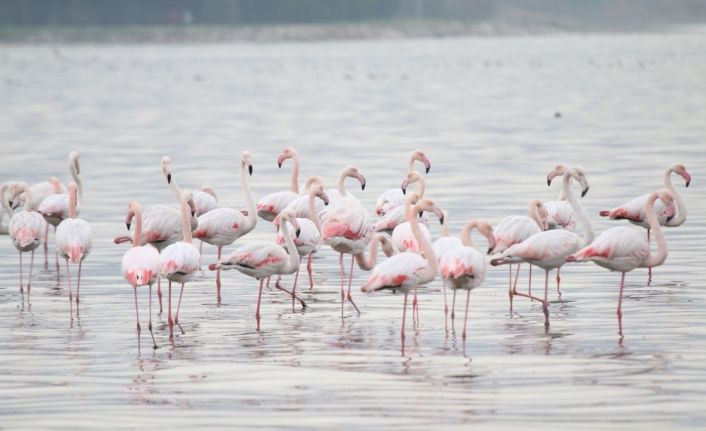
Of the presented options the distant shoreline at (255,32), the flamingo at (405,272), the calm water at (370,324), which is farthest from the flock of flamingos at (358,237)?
the distant shoreline at (255,32)

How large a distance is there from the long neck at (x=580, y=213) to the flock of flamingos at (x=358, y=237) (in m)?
0.01

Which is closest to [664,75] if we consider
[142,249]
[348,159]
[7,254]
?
[348,159]

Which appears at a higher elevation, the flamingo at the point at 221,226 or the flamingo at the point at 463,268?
the flamingo at the point at 221,226

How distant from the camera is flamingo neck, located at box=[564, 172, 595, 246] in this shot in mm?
12750

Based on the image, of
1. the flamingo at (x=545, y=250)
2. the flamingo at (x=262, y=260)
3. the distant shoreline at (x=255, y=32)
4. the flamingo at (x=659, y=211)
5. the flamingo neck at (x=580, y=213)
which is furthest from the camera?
the distant shoreline at (x=255, y=32)

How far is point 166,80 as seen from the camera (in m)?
68.8

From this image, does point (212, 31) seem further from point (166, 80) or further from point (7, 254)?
point (7, 254)

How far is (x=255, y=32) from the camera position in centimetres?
15850

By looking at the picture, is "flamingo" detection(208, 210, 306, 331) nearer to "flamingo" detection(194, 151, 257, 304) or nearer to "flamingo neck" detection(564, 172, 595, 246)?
"flamingo" detection(194, 151, 257, 304)

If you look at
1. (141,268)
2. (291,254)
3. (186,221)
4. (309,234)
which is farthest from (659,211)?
(141,268)

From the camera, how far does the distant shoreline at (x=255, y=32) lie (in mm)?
147500

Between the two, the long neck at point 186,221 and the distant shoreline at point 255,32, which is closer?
the long neck at point 186,221

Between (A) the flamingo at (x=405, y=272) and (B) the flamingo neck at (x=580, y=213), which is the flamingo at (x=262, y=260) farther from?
(B) the flamingo neck at (x=580, y=213)

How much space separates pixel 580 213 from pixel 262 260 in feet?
9.39
